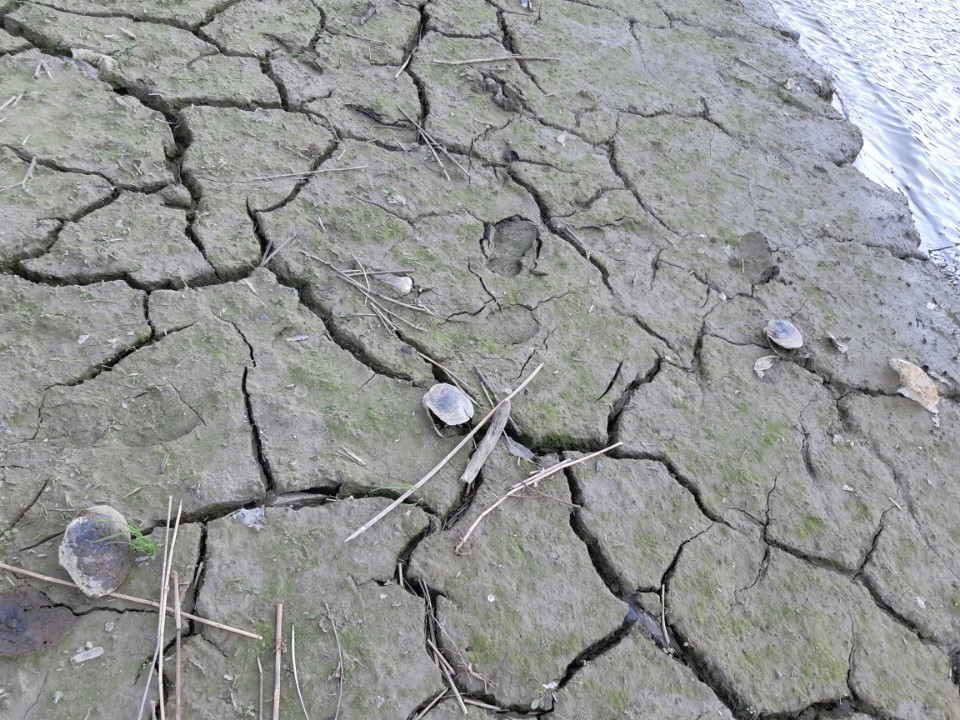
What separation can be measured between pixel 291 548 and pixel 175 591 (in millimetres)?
265

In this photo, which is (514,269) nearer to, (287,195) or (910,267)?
(287,195)

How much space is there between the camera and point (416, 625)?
1.72 meters

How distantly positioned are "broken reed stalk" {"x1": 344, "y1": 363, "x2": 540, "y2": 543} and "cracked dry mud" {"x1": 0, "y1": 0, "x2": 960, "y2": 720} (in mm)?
27

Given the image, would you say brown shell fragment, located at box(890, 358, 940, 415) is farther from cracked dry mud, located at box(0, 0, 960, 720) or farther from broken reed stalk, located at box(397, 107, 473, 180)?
broken reed stalk, located at box(397, 107, 473, 180)

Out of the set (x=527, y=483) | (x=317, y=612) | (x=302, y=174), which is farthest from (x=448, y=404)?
(x=302, y=174)

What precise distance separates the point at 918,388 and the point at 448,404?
174cm

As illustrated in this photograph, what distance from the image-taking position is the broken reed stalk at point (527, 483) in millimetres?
1877

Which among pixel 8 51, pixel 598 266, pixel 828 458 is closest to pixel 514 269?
pixel 598 266

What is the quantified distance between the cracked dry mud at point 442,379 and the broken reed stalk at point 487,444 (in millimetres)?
43

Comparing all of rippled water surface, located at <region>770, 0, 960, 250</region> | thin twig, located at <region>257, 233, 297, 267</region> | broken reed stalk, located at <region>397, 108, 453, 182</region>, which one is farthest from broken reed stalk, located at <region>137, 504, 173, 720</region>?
rippled water surface, located at <region>770, 0, 960, 250</region>

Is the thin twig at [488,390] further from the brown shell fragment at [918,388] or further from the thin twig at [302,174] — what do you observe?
the brown shell fragment at [918,388]

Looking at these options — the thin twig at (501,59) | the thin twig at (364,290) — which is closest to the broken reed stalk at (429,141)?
the thin twig at (501,59)

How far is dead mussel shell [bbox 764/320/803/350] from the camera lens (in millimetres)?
2602

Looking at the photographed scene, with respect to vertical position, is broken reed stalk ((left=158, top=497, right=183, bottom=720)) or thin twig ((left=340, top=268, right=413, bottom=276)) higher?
thin twig ((left=340, top=268, right=413, bottom=276))
